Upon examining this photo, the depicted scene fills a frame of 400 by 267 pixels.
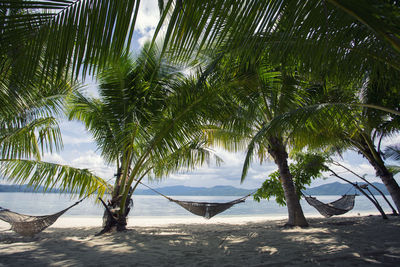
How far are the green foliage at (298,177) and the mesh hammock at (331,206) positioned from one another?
31 cm

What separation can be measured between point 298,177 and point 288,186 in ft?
4.31

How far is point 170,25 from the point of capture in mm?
825

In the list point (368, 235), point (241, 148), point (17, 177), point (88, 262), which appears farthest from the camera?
point (241, 148)

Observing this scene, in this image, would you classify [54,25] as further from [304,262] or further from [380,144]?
[380,144]

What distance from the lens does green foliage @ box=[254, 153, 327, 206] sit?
5.58m

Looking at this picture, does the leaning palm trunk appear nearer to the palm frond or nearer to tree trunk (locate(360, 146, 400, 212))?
tree trunk (locate(360, 146, 400, 212))

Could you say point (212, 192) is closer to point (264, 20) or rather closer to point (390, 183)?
point (390, 183)

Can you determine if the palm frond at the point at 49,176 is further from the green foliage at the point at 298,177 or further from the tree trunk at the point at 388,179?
the tree trunk at the point at 388,179

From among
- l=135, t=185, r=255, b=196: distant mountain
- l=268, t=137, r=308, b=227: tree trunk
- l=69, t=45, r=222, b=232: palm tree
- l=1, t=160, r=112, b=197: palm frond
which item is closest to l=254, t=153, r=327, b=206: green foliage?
l=268, t=137, r=308, b=227: tree trunk

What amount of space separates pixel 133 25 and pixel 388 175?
17.4 ft

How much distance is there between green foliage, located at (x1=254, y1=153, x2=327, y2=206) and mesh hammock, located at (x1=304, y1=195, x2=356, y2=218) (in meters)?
0.31

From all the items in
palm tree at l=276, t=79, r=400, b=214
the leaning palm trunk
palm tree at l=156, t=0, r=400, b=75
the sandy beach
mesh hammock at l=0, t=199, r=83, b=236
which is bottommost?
the sandy beach

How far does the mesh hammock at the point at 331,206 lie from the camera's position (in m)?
5.24

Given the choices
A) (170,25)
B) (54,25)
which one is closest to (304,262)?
(170,25)
